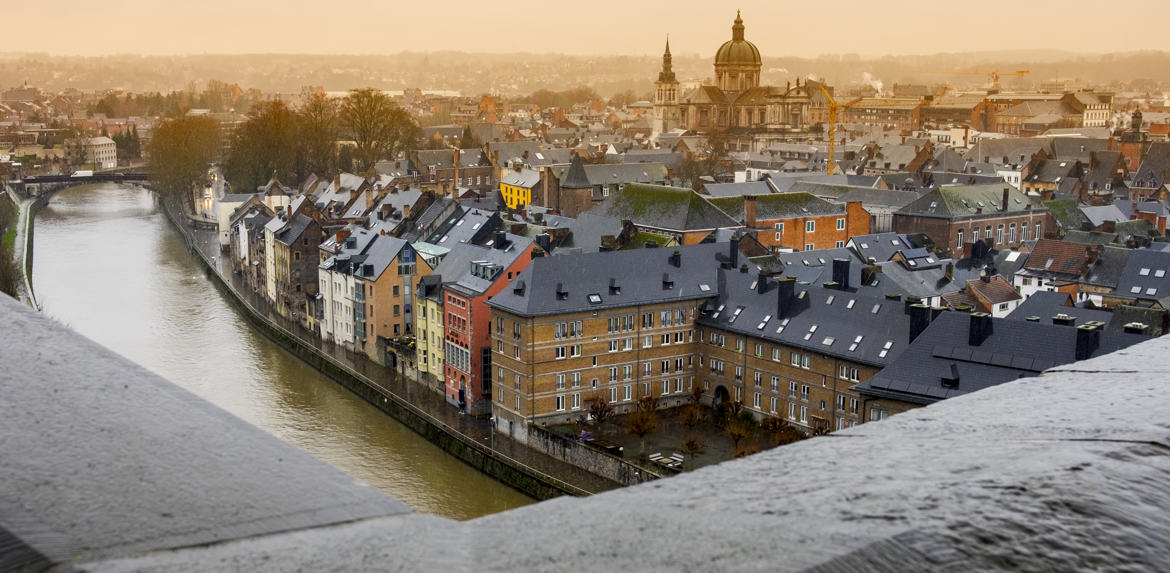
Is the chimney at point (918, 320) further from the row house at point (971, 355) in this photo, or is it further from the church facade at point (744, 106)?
the church facade at point (744, 106)

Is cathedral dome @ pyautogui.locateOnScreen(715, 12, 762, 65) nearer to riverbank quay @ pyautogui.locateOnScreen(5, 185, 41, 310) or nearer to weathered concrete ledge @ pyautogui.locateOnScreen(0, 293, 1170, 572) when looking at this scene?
riverbank quay @ pyautogui.locateOnScreen(5, 185, 41, 310)

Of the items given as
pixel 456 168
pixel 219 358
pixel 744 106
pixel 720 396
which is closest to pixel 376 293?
pixel 219 358

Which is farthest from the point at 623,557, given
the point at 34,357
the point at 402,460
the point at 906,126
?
the point at 906,126

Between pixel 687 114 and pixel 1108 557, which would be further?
pixel 687 114

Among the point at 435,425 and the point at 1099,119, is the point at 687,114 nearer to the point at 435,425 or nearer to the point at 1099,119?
the point at 1099,119

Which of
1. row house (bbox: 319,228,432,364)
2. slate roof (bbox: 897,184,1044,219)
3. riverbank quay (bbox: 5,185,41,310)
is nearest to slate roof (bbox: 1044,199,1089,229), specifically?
slate roof (bbox: 897,184,1044,219)
